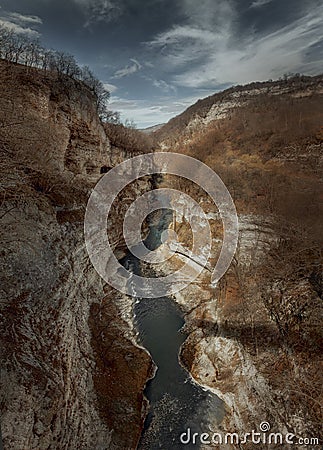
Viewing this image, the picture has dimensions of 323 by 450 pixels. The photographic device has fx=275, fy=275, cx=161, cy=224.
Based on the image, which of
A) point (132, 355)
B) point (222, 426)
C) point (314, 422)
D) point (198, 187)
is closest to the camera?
point (314, 422)

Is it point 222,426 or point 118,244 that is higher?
point 118,244

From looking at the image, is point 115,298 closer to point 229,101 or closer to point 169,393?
point 169,393

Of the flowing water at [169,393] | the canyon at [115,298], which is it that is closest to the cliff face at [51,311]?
the canyon at [115,298]

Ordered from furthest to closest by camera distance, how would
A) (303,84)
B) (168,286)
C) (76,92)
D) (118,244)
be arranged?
(303,84) < (118,244) < (76,92) < (168,286)

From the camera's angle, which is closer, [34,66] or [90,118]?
[34,66]

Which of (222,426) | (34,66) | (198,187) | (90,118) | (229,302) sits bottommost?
(222,426)

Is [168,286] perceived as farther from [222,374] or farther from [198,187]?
[198,187]

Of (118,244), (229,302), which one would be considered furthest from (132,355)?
(118,244)
